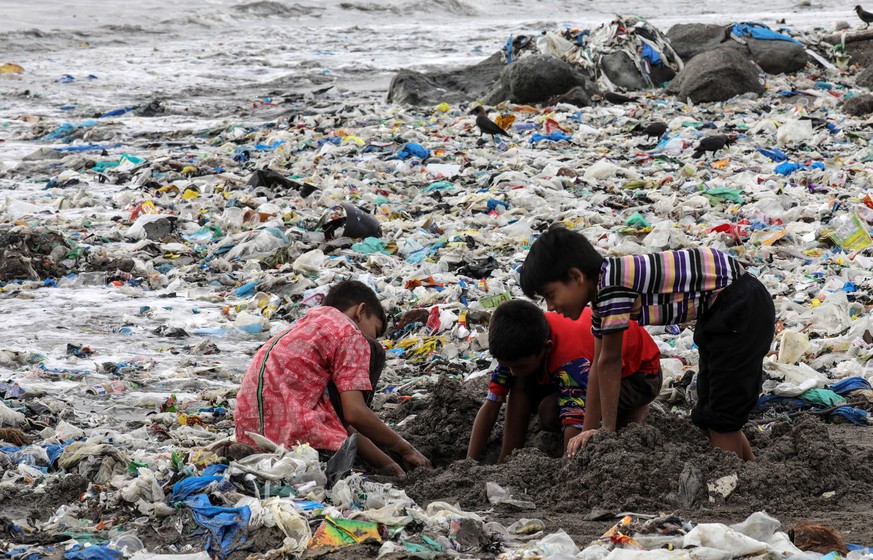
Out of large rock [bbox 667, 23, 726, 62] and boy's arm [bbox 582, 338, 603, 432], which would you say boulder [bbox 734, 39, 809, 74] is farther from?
boy's arm [bbox 582, 338, 603, 432]

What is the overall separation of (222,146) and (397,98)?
11.7 feet

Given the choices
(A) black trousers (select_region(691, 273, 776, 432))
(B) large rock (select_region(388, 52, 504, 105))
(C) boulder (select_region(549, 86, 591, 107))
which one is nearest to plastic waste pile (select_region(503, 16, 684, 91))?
(B) large rock (select_region(388, 52, 504, 105))

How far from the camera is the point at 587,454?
3.42 metres

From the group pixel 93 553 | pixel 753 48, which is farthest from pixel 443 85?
pixel 93 553

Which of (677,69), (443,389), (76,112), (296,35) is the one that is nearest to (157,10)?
(296,35)

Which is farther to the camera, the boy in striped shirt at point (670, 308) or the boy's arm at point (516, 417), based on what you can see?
the boy's arm at point (516, 417)

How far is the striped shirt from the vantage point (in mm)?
3402

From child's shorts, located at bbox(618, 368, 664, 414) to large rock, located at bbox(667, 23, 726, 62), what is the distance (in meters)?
12.3

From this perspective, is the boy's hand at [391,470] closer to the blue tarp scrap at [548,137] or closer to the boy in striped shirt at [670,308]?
the boy in striped shirt at [670,308]

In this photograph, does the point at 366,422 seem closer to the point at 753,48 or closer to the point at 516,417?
the point at 516,417

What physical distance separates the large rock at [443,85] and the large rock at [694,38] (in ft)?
9.28

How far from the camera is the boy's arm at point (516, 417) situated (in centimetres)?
405

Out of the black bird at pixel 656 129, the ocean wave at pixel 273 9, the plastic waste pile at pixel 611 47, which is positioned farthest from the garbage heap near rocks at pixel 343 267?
the ocean wave at pixel 273 9

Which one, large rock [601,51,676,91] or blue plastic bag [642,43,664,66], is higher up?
blue plastic bag [642,43,664,66]
